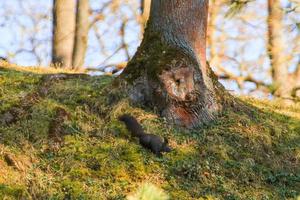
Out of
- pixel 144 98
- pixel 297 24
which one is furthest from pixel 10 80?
pixel 297 24

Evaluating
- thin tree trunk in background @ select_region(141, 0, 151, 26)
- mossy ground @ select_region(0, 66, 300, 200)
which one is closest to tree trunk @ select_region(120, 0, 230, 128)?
mossy ground @ select_region(0, 66, 300, 200)

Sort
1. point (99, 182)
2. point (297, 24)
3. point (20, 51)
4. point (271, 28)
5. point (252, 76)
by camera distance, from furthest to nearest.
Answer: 1. point (20, 51)
2. point (252, 76)
3. point (271, 28)
4. point (297, 24)
5. point (99, 182)

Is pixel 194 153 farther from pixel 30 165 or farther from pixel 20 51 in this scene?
pixel 20 51

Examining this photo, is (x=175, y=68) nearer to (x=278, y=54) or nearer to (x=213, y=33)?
(x=278, y=54)

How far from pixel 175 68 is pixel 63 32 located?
18.3ft

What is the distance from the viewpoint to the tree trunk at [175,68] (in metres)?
5.92

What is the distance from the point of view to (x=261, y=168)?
5.62 meters

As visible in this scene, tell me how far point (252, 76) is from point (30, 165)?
890cm

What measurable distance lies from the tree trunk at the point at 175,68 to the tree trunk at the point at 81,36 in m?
5.48

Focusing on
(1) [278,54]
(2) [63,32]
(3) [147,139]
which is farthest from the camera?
(2) [63,32]

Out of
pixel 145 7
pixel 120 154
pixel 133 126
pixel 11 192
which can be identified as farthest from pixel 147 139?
pixel 145 7

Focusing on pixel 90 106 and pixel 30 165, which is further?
pixel 90 106

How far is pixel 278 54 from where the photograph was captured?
7.10m

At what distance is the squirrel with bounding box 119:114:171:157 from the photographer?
17.8 feet
